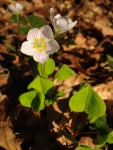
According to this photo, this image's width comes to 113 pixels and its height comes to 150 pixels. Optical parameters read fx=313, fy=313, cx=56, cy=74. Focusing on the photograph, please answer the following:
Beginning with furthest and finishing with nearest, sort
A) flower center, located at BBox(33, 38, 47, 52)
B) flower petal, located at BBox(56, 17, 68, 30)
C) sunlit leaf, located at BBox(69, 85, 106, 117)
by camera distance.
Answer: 1. flower center, located at BBox(33, 38, 47, 52)
2. flower petal, located at BBox(56, 17, 68, 30)
3. sunlit leaf, located at BBox(69, 85, 106, 117)

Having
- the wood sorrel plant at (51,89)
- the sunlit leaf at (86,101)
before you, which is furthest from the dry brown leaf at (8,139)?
the sunlit leaf at (86,101)

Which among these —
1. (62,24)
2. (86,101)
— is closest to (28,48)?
(62,24)

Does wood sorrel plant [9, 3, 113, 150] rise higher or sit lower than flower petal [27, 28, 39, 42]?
lower

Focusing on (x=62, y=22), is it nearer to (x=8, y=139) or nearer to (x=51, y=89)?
(x=51, y=89)

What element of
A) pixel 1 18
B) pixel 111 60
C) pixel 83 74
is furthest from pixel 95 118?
pixel 1 18

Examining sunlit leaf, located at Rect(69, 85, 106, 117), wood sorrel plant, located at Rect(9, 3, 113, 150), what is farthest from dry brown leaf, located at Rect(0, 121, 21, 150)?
sunlit leaf, located at Rect(69, 85, 106, 117)

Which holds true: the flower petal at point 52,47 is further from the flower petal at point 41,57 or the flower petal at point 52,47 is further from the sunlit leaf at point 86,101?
the sunlit leaf at point 86,101

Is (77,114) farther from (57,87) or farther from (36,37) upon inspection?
(36,37)

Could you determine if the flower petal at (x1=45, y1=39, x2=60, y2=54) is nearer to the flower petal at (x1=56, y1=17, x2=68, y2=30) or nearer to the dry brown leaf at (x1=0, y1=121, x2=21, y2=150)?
the flower petal at (x1=56, y1=17, x2=68, y2=30)
